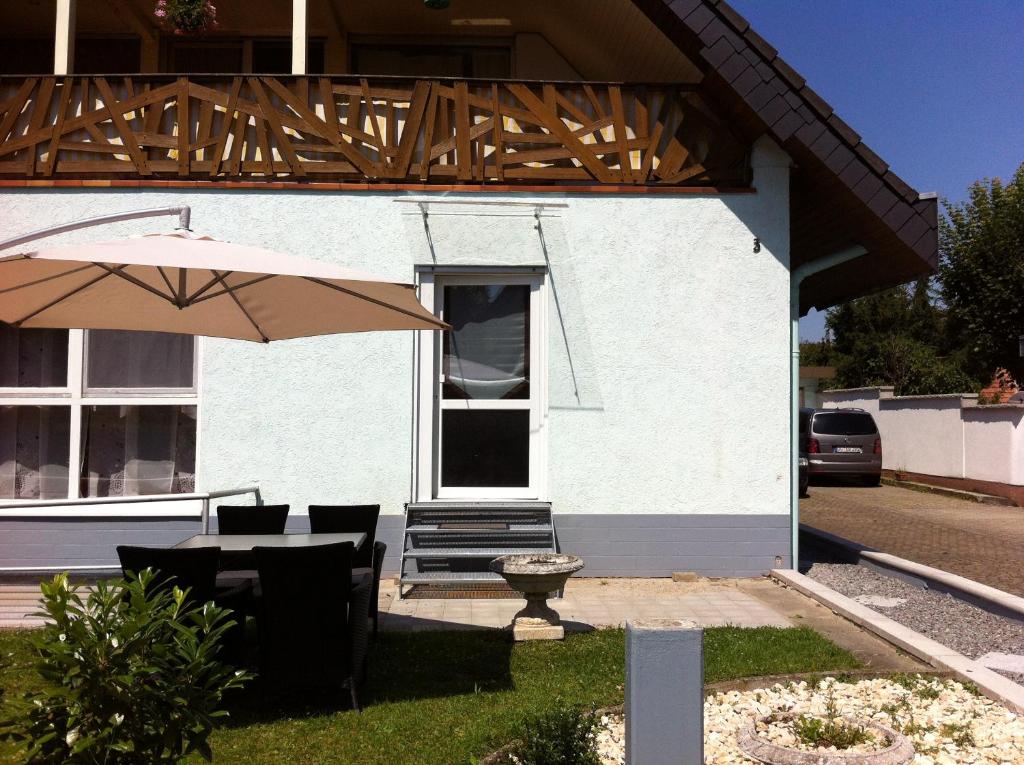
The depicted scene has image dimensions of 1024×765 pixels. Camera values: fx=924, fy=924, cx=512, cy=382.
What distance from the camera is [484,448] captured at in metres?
8.56

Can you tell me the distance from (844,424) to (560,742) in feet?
60.2

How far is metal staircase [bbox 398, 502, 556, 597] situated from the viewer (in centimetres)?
766

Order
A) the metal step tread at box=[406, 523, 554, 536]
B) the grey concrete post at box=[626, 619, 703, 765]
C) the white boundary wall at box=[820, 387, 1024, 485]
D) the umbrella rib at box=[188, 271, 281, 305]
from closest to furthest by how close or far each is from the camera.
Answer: the grey concrete post at box=[626, 619, 703, 765], the umbrella rib at box=[188, 271, 281, 305], the metal step tread at box=[406, 523, 554, 536], the white boundary wall at box=[820, 387, 1024, 485]

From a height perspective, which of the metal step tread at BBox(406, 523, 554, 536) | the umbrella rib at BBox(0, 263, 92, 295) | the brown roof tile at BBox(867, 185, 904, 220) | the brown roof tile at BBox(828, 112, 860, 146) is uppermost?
the brown roof tile at BBox(828, 112, 860, 146)

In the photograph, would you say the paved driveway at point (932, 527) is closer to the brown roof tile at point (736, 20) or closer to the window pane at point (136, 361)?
the brown roof tile at point (736, 20)

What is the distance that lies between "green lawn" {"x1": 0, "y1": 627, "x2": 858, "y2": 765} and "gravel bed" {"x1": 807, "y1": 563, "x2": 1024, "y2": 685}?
113 cm

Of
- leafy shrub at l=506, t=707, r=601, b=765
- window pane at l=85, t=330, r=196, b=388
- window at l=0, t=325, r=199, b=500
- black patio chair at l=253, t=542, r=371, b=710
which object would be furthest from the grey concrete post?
window pane at l=85, t=330, r=196, b=388

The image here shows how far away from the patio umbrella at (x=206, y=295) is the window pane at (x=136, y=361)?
7.91ft

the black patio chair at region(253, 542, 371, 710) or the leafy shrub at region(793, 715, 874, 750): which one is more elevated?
the black patio chair at region(253, 542, 371, 710)

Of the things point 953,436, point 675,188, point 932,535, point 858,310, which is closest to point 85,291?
point 675,188

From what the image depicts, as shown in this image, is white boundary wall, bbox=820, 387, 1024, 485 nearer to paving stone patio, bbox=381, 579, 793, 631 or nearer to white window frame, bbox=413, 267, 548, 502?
paving stone patio, bbox=381, 579, 793, 631

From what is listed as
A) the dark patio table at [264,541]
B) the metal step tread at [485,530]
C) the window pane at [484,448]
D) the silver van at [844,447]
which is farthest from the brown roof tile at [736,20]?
the silver van at [844,447]

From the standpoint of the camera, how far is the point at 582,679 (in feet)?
17.5

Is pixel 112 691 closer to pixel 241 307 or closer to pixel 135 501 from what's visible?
pixel 241 307
